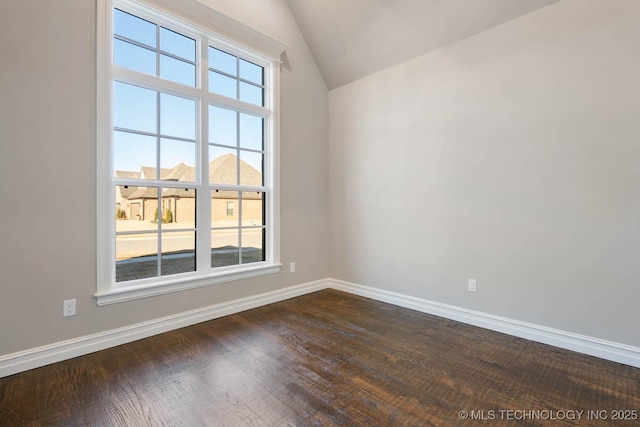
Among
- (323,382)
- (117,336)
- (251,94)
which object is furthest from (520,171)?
(117,336)

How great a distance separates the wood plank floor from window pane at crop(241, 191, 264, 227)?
124 centimetres

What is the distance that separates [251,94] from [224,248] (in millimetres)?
1791

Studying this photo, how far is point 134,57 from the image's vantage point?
2.65 m

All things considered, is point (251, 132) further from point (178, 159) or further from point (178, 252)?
point (178, 252)

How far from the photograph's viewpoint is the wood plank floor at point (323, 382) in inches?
65.1

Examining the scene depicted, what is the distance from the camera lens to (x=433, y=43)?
Result: 123 inches

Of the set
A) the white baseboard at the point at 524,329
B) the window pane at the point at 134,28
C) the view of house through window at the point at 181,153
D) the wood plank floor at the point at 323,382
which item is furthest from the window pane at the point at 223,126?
the white baseboard at the point at 524,329

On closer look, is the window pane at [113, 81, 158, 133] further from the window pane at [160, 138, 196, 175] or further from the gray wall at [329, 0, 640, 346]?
the gray wall at [329, 0, 640, 346]

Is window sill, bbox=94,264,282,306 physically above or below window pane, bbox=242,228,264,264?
below

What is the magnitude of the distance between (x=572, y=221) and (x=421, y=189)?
1329 millimetres

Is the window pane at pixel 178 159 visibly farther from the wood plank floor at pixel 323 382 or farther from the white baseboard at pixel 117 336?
the wood plank floor at pixel 323 382

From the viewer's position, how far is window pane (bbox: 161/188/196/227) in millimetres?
2857

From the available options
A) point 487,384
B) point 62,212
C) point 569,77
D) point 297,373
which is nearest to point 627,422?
point 487,384

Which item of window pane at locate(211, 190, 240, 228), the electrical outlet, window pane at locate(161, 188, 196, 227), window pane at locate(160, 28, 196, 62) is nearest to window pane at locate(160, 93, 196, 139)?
window pane at locate(160, 28, 196, 62)
